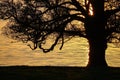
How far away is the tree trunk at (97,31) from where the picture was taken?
112 feet

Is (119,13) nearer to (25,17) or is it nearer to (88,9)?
(88,9)

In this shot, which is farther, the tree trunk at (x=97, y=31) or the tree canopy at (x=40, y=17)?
the tree trunk at (x=97, y=31)

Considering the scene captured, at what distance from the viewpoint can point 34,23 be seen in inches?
1332

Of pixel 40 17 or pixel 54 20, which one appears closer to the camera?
pixel 40 17

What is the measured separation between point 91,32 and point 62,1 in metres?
3.27

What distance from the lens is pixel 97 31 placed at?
34219mm
